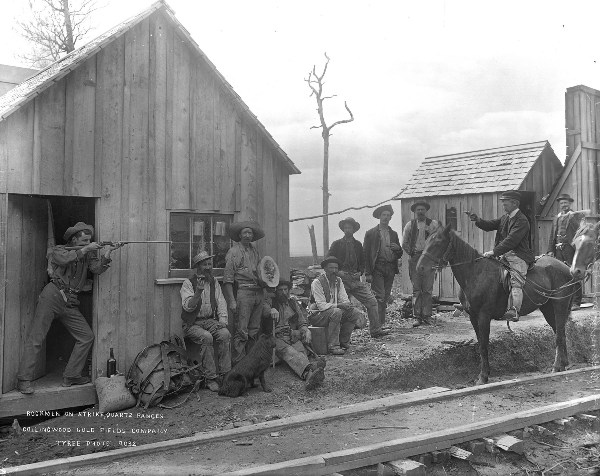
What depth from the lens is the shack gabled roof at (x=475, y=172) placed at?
1240cm

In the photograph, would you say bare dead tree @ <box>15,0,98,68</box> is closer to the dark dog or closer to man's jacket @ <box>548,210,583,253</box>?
the dark dog

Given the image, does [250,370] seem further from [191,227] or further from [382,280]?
[382,280]

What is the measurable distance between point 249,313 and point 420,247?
4493 mm

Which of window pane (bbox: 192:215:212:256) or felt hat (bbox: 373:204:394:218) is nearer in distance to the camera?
window pane (bbox: 192:215:212:256)

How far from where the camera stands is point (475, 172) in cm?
1319

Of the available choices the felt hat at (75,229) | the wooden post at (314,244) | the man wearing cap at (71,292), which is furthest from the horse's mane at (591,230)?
the felt hat at (75,229)

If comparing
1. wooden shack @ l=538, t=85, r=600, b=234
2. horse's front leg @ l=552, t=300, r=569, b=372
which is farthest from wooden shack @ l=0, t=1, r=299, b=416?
wooden shack @ l=538, t=85, r=600, b=234

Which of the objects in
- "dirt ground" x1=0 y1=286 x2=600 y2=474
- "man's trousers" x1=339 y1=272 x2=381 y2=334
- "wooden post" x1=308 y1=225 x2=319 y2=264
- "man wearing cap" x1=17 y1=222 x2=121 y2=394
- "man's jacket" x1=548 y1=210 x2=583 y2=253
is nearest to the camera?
"dirt ground" x1=0 y1=286 x2=600 y2=474

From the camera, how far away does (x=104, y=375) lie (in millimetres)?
7031

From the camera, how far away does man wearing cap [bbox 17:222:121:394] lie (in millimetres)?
6699

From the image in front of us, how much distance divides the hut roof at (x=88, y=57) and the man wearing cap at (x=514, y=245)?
3.30 meters

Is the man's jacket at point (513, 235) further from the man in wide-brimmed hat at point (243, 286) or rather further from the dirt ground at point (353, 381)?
the man in wide-brimmed hat at point (243, 286)

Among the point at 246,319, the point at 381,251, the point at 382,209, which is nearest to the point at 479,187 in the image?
the point at 382,209

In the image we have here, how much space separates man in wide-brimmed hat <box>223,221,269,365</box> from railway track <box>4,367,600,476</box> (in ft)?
7.53
